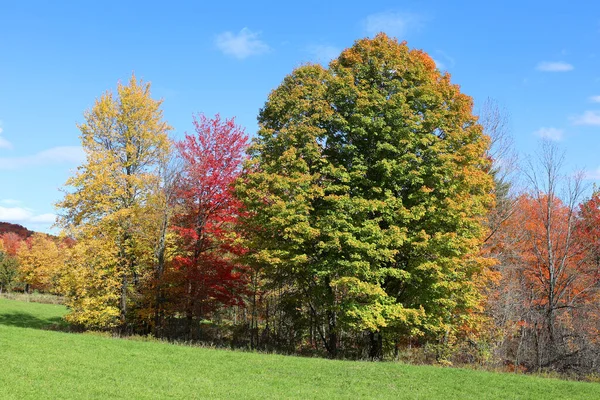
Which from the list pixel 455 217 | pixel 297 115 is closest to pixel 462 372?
pixel 455 217

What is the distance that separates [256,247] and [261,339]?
399 inches

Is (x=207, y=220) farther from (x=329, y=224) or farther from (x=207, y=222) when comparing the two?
(x=329, y=224)

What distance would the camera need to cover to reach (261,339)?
28.9 metres

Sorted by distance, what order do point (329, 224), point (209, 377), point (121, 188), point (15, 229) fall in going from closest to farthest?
point (209, 377)
point (329, 224)
point (121, 188)
point (15, 229)

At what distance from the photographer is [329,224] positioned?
1983 cm

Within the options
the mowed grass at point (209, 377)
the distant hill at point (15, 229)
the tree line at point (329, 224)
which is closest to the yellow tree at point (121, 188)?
the tree line at point (329, 224)

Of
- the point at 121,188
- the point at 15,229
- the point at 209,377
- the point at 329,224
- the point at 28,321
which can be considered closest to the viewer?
the point at 209,377

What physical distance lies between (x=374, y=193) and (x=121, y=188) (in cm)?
1407

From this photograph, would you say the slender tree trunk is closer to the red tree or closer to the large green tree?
the large green tree

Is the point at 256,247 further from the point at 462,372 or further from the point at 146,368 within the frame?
the point at 462,372

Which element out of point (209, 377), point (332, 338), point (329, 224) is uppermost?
point (329, 224)

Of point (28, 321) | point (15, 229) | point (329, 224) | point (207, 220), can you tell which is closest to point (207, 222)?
point (207, 220)

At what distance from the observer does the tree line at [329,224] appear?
20.0m

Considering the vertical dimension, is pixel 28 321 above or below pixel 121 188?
below
